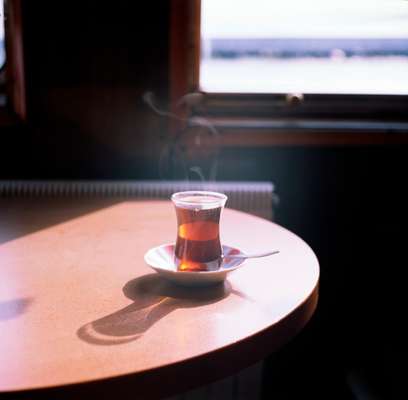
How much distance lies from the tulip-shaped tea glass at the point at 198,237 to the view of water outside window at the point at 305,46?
1122mm

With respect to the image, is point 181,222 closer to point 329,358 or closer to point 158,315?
point 158,315

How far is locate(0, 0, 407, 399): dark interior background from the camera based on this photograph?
69.4 inches

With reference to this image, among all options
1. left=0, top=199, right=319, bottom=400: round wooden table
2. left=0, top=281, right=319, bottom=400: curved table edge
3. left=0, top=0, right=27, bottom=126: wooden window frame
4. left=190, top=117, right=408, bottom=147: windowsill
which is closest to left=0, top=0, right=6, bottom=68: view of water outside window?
left=0, top=0, right=27, bottom=126: wooden window frame

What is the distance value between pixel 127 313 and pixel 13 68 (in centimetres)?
134

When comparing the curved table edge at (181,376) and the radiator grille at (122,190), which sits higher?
the curved table edge at (181,376)

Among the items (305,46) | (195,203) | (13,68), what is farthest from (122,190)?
(195,203)

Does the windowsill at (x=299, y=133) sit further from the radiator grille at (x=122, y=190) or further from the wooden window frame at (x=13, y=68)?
the wooden window frame at (x=13, y=68)

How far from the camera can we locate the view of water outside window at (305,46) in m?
1.84

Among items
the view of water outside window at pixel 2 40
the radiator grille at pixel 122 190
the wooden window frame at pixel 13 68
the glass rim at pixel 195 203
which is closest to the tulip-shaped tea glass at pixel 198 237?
the glass rim at pixel 195 203

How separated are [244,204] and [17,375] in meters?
1.21

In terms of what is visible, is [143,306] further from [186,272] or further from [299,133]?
[299,133]

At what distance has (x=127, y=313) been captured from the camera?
2.28 feet

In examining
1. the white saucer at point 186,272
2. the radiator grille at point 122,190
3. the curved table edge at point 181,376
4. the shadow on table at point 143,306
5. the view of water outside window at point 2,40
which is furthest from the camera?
the view of water outside window at point 2,40

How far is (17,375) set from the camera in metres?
0.54
